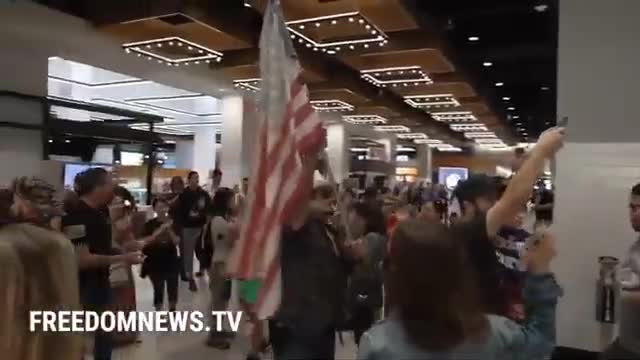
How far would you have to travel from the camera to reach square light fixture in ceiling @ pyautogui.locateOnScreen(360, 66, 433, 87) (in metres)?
9.59

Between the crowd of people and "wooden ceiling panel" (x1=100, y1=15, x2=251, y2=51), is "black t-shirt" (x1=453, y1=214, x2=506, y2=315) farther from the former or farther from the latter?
"wooden ceiling panel" (x1=100, y1=15, x2=251, y2=51)

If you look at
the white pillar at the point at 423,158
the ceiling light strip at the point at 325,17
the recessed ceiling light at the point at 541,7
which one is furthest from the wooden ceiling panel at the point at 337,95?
the white pillar at the point at 423,158

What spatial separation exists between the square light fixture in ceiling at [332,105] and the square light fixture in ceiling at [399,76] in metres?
2.57

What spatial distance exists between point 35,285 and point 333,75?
360 inches

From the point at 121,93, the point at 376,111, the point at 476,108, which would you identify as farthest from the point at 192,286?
the point at 476,108

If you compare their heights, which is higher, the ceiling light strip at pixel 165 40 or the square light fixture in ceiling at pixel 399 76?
the ceiling light strip at pixel 165 40

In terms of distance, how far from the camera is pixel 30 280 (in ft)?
10.6

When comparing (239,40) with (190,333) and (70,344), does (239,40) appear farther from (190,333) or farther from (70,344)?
(70,344)

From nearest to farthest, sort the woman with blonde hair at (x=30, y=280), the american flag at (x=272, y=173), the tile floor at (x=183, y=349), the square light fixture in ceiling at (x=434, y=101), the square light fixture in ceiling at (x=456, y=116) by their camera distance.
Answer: the american flag at (x=272, y=173)
the woman with blonde hair at (x=30, y=280)
the tile floor at (x=183, y=349)
the square light fixture in ceiling at (x=434, y=101)
the square light fixture in ceiling at (x=456, y=116)

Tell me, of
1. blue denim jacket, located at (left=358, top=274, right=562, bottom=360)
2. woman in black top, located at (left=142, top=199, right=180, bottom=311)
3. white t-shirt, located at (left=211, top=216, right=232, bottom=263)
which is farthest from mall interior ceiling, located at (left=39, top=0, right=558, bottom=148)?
blue denim jacket, located at (left=358, top=274, right=562, bottom=360)

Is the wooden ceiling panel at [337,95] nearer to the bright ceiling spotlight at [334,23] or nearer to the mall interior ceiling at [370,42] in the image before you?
the mall interior ceiling at [370,42]

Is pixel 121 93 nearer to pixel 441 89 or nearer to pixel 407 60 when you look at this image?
pixel 441 89

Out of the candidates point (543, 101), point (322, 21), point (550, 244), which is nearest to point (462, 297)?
point (550, 244)

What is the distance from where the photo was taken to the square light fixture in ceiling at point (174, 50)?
7934 mm
